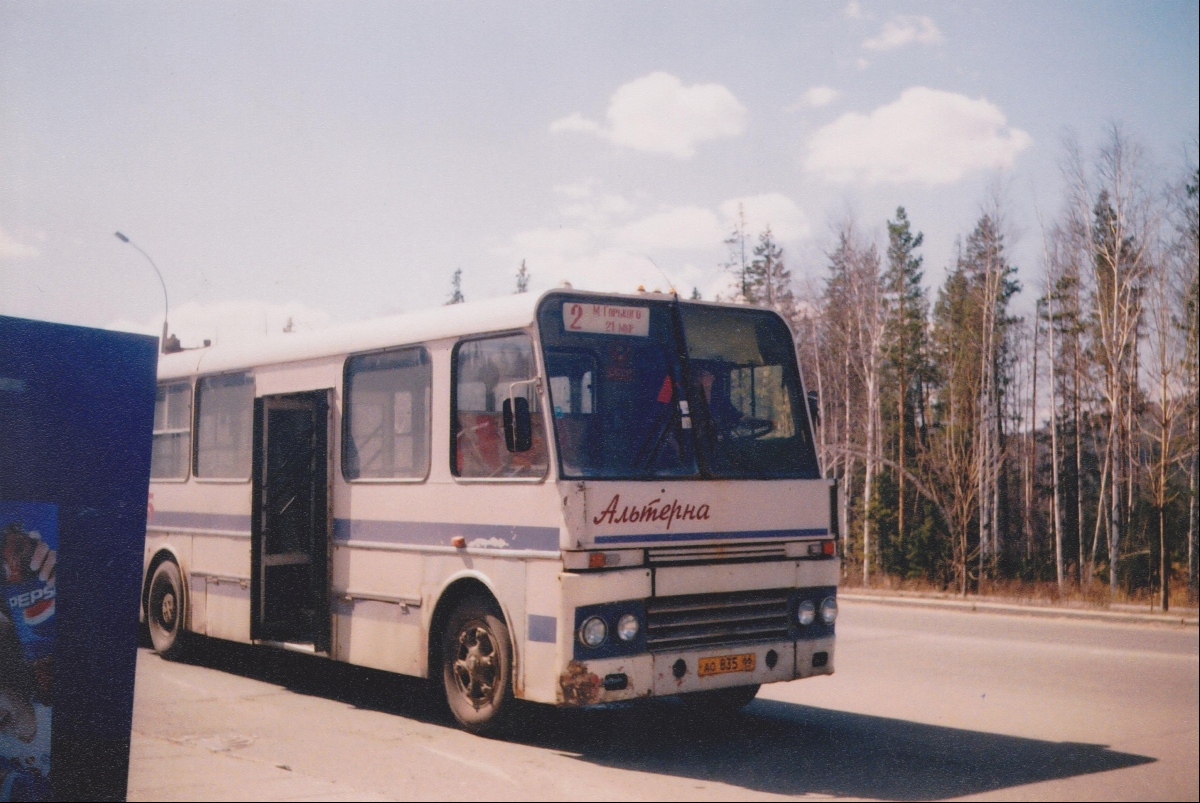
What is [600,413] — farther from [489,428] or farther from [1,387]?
[1,387]

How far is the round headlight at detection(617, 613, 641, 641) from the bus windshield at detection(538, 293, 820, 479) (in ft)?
3.04

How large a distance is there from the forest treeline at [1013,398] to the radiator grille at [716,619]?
14.9 metres

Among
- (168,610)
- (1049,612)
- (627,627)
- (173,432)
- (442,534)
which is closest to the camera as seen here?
(627,627)

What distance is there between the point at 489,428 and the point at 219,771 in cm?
286

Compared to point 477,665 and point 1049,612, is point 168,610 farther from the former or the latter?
point 1049,612

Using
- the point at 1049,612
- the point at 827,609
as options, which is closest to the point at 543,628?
the point at 827,609

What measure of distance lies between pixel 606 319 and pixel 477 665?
2.57m

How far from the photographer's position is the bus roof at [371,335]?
319 inches

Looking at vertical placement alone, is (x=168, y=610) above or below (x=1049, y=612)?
above

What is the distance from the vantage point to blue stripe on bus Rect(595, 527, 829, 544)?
24.5ft

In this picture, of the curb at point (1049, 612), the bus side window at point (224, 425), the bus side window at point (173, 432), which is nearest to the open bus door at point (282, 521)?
the bus side window at point (224, 425)

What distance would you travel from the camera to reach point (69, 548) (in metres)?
3.61

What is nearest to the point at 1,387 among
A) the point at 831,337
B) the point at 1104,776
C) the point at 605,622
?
the point at 605,622

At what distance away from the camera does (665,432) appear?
795 centimetres
